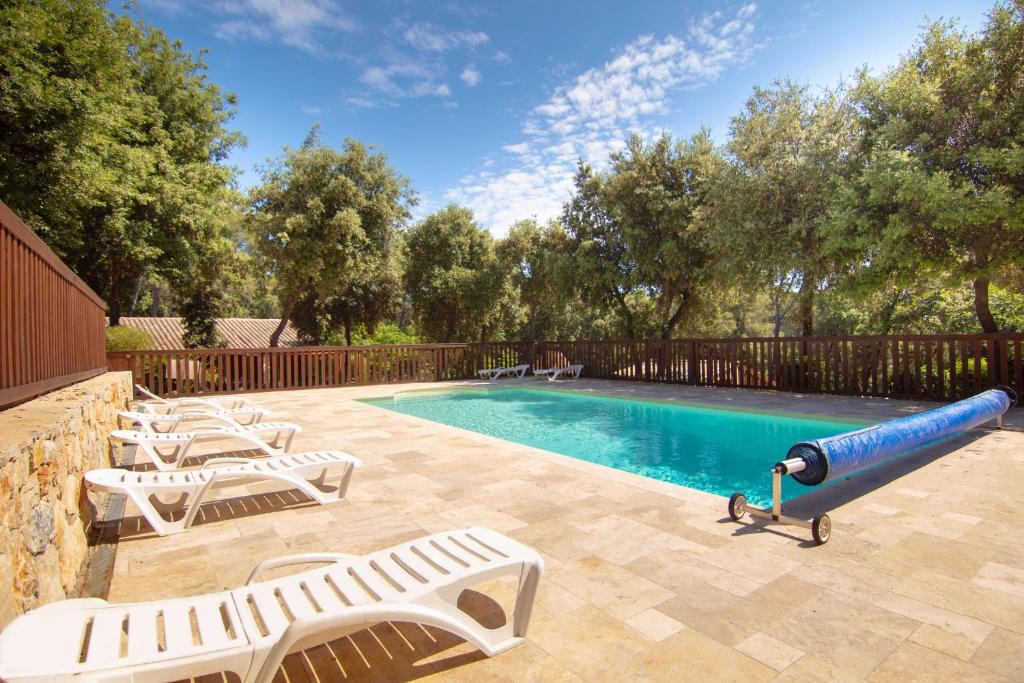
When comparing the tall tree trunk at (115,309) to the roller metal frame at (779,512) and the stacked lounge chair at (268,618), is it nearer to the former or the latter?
the stacked lounge chair at (268,618)

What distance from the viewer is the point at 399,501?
160 inches

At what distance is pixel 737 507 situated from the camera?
3.59 meters

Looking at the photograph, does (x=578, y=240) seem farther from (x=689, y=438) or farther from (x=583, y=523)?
(x=583, y=523)

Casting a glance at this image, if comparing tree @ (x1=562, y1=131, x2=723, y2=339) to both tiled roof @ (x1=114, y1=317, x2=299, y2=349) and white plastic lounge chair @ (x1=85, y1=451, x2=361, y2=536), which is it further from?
tiled roof @ (x1=114, y1=317, x2=299, y2=349)

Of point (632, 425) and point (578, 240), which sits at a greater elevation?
point (578, 240)

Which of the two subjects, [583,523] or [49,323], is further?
[49,323]

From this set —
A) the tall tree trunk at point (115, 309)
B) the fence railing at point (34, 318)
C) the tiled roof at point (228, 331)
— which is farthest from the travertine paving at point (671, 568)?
the tiled roof at point (228, 331)

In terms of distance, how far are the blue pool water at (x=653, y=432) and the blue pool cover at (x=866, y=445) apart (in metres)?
1.27

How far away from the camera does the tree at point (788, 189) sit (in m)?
11.4

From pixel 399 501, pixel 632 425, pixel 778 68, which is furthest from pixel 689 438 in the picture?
pixel 778 68

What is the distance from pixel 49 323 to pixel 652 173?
15.7 metres

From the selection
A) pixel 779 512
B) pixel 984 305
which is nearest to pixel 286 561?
pixel 779 512

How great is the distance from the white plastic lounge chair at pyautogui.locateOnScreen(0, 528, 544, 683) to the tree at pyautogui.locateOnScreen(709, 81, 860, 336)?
35.0ft

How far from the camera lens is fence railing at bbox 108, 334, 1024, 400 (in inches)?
372
